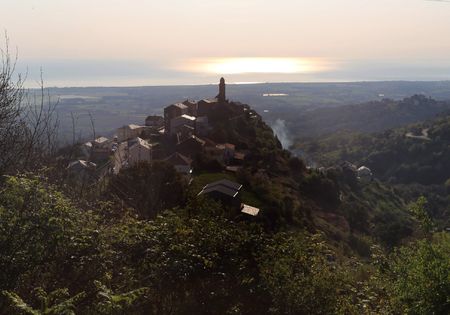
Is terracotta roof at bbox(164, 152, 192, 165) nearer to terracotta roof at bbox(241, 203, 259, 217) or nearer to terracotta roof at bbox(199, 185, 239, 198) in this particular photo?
terracotta roof at bbox(199, 185, 239, 198)

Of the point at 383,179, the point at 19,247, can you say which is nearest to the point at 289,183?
the point at 19,247

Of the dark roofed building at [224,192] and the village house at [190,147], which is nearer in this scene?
the dark roofed building at [224,192]

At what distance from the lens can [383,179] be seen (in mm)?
61844

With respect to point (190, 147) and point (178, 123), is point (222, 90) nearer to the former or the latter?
point (178, 123)

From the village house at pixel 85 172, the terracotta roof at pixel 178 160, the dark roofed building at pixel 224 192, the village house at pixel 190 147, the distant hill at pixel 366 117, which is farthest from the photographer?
the distant hill at pixel 366 117

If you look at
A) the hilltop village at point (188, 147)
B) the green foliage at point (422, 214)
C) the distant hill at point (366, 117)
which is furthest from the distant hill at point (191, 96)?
the green foliage at point (422, 214)

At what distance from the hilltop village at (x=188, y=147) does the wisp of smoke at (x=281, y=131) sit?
52811mm

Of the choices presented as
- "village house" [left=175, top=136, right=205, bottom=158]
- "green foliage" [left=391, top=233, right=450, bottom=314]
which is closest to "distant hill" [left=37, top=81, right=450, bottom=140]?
"village house" [left=175, top=136, right=205, bottom=158]

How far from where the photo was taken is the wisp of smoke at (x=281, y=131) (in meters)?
90.3

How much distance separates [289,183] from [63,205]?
24.3m

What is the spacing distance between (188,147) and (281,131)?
7589 centimetres

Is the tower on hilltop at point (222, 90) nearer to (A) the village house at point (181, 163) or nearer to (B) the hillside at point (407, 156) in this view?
(A) the village house at point (181, 163)

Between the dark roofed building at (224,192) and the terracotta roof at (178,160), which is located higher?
the terracotta roof at (178,160)

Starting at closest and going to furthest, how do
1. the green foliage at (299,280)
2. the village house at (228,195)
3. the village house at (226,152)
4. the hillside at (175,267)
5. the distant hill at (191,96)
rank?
the hillside at (175,267) < the green foliage at (299,280) < the village house at (228,195) < the village house at (226,152) < the distant hill at (191,96)
